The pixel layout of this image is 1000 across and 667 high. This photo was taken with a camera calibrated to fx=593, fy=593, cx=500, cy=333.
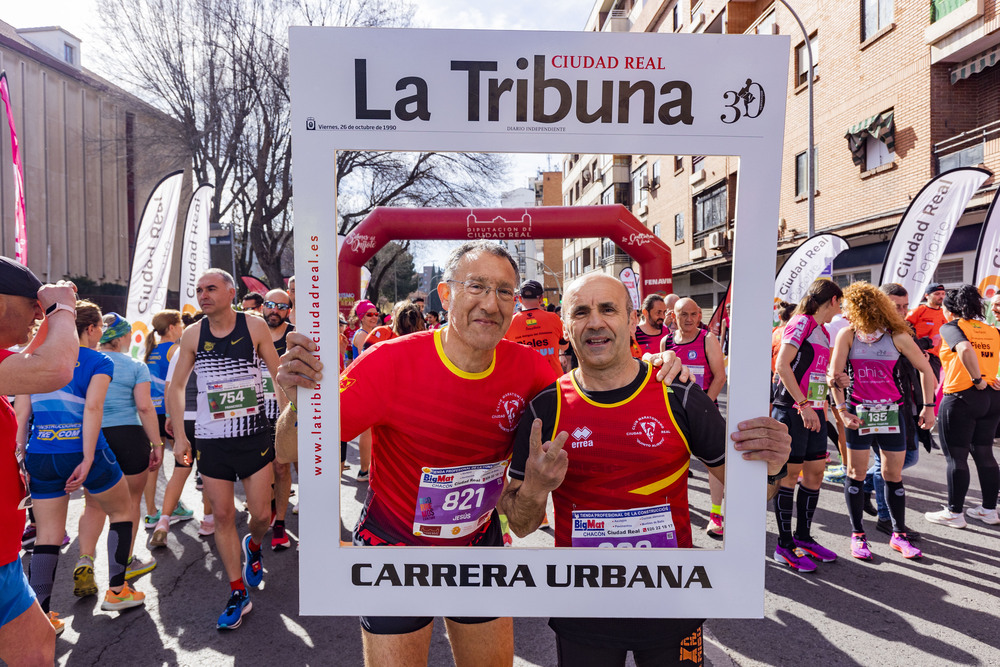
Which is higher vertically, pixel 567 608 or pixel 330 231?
pixel 330 231

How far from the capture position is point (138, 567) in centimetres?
423

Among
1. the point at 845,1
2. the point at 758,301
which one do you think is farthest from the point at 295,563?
the point at 845,1

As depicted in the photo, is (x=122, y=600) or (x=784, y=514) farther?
(x=784, y=514)

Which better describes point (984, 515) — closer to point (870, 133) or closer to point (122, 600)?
point (122, 600)

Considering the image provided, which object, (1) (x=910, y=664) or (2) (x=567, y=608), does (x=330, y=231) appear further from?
(1) (x=910, y=664)

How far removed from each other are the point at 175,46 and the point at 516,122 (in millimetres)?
20414

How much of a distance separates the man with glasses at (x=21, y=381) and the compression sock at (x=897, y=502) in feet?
16.8

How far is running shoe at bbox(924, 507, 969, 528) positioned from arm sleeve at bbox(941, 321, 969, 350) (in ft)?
4.61

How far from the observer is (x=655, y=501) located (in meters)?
1.85

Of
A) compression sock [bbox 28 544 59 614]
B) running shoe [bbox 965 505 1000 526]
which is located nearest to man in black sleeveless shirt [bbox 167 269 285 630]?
compression sock [bbox 28 544 59 614]

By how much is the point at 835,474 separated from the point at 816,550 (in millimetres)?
2535

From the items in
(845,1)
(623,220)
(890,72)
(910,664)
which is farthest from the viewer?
(845,1)

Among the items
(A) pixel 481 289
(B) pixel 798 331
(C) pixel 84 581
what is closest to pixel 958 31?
(B) pixel 798 331

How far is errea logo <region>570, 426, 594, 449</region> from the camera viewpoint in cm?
186
